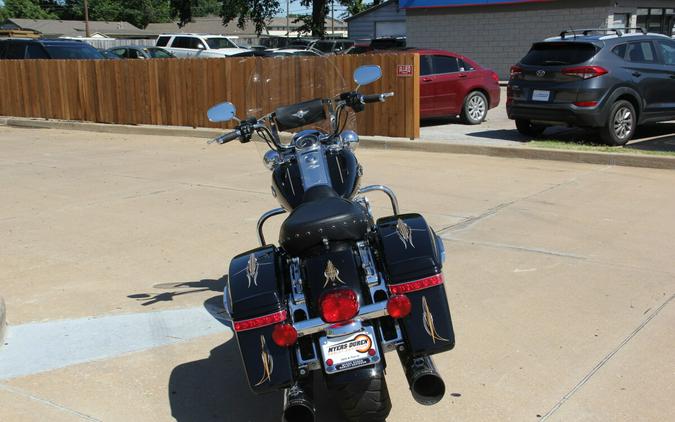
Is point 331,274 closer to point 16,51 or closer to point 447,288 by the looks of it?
point 447,288

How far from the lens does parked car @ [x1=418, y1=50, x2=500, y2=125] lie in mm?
14508

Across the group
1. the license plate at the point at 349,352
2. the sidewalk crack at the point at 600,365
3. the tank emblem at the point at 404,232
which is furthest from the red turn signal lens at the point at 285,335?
the sidewalk crack at the point at 600,365

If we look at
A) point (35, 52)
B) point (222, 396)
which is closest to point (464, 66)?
point (35, 52)

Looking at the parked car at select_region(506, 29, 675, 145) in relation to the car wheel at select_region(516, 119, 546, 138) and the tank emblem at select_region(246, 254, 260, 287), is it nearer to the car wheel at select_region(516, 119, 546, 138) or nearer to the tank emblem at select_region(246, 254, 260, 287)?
the car wheel at select_region(516, 119, 546, 138)

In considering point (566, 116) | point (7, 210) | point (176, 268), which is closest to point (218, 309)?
point (176, 268)

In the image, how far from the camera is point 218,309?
5.26m

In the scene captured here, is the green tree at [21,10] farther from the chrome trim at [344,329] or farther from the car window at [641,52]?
the chrome trim at [344,329]

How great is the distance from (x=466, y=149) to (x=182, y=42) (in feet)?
69.1

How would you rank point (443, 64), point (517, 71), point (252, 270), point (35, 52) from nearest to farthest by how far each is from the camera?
point (252, 270) → point (517, 71) → point (443, 64) → point (35, 52)

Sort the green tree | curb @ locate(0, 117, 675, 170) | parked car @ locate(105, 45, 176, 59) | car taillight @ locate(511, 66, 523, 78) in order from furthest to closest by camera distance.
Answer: the green tree
parked car @ locate(105, 45, 176, 59)
car taillight @ locate(511, 66, 523, 78)
curb @ locate(0, 117, 675, 170)

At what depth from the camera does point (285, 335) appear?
3.08 m

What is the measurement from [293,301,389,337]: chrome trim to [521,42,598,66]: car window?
30.3 ft

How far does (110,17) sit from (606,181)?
96.9 metres

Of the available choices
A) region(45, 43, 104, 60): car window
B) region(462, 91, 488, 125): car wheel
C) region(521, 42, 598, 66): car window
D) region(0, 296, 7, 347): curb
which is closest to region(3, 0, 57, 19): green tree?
region(45, 43, 104, 60): car window
